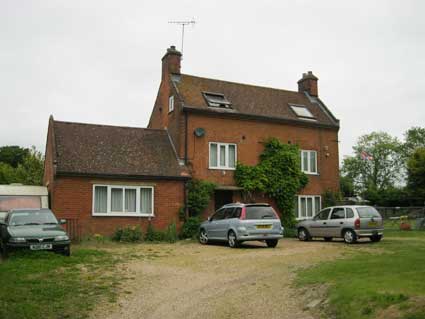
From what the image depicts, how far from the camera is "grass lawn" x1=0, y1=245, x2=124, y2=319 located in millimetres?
8352

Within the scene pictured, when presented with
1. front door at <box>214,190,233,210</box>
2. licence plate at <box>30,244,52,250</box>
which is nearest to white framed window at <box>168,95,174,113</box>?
front door at <box>214,190,233,210</box>

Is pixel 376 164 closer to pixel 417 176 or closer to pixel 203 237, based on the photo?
pixel 417 176

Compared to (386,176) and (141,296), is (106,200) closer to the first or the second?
(141,296)

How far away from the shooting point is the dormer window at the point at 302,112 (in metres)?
29.4

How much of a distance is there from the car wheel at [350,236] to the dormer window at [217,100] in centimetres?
1025

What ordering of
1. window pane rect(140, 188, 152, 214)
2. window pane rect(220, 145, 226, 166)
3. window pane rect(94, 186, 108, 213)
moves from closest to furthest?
window pane rect(94, 186, 108, 213)
window pane rect(140, 188, 152, 214)
window pane rect(220, 145, 226, 166)

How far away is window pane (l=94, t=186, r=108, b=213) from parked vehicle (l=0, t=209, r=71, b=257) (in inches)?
239

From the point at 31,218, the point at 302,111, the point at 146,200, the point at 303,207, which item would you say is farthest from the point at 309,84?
the point at 31,218

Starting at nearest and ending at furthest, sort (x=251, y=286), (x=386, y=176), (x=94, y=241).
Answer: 1. (x=251, y=286)
2. (x=94, y=241)
3. (x=386, y=176)

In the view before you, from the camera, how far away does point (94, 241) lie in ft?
68.1

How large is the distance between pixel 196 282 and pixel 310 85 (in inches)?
963

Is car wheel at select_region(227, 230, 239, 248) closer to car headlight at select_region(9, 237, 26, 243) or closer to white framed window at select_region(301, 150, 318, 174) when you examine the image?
car headlight at select_region(9, 237, 26, 243)

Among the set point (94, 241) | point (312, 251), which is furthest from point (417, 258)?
point (94, 241)

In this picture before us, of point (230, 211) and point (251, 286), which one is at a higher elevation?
point (230, 211)
